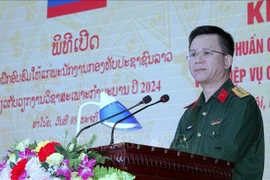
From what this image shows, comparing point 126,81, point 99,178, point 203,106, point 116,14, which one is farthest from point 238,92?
point 116,14

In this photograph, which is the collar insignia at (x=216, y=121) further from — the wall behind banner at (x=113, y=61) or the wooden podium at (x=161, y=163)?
the wall behind banner at (x=113, y=61)

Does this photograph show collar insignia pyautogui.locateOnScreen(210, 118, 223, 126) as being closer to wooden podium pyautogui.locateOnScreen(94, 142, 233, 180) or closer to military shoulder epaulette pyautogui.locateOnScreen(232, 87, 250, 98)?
military shoulder epaulette pyautogui.locateOnScreen(232, 87, 250, 98)

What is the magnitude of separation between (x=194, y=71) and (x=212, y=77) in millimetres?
106

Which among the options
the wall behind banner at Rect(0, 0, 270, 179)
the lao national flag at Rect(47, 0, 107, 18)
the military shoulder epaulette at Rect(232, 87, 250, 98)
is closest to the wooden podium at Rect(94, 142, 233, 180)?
the military shoulder epaulette at Rect(232, 87, 250, 98)

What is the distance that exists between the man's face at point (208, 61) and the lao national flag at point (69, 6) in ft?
6.49

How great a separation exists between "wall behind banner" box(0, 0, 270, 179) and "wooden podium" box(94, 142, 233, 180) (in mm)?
1837

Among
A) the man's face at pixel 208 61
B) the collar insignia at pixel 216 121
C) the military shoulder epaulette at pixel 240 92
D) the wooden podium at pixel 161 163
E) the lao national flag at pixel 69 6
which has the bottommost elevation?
the wooden podium at pixel 161 163

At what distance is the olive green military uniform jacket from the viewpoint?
3.12 m

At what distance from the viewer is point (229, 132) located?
320cm

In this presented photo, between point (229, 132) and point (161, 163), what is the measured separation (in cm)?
70

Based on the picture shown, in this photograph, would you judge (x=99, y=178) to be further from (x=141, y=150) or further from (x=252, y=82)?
(x=252, y=82)

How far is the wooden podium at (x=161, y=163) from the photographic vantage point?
8.19 ft

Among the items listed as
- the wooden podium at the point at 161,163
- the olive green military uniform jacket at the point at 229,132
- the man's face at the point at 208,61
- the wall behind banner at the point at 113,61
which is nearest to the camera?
the wooden podium at the point at 161,163

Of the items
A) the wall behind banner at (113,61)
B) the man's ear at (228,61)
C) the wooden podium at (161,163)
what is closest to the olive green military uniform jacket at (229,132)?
the man's ear at (228,61)
